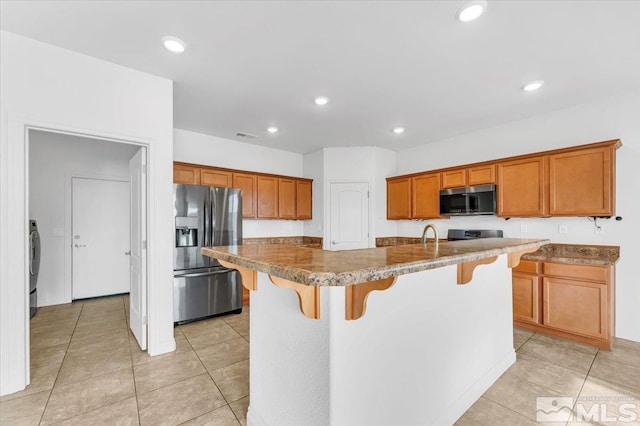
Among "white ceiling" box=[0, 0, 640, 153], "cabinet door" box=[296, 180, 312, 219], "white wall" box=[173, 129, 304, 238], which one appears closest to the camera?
"white ceiling" box=[0, 0, 640, 153]

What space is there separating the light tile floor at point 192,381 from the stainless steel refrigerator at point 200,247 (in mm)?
397

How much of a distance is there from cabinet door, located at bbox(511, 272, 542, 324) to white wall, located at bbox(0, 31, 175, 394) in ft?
12.4

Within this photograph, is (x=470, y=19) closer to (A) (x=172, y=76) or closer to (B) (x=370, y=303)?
(B) (x=370, y=303)

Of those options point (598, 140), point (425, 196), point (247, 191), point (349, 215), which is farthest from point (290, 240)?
point (598, 140)

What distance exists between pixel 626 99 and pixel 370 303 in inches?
150

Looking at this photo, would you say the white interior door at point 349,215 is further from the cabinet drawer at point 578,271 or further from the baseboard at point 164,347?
the baseboard at point 164,347

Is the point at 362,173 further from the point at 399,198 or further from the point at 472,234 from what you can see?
the point at 472,234

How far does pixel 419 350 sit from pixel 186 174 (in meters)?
3.64

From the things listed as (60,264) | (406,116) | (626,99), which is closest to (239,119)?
(406,116)

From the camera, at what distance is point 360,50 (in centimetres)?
226

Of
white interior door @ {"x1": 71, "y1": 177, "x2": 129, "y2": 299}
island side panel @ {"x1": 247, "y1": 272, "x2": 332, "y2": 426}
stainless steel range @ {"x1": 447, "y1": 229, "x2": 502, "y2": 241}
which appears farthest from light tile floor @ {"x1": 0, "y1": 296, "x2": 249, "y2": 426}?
stainless steel range @ {"x1": 447, "y1": 229, "x2": 502, "y2": 241}

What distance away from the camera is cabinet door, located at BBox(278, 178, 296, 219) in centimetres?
496

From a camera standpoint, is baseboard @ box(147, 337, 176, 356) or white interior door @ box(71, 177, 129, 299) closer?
baseboard @ box(147, 337, 176, 356)

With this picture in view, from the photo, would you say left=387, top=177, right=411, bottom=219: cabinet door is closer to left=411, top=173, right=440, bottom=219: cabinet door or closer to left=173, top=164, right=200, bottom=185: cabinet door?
left=411, top=173, right=440, bottom=219: cabinet door
